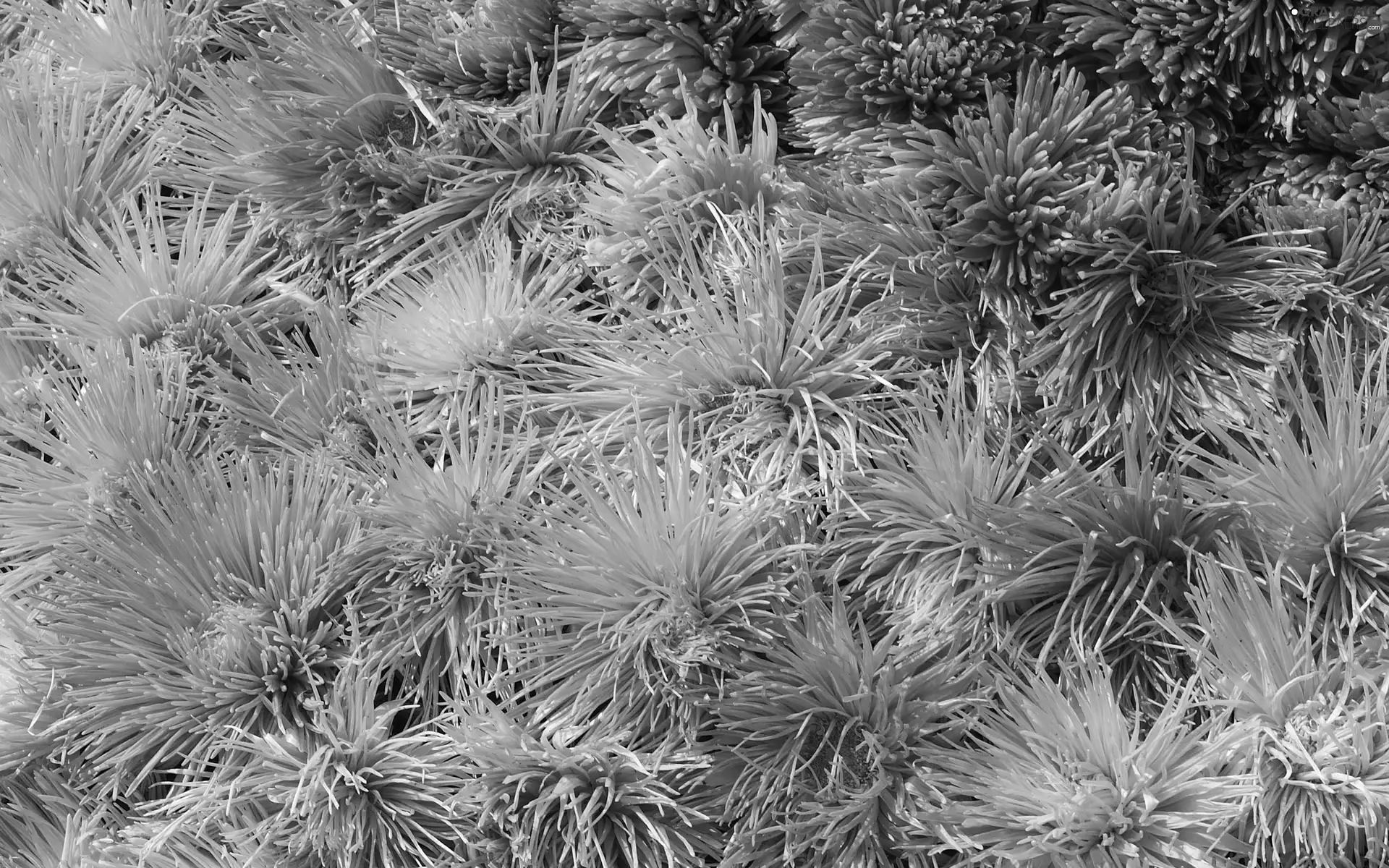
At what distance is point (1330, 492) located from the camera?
3.63ft

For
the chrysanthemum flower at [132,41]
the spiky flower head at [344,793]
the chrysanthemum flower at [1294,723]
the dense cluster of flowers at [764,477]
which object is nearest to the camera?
the chrysanthemum flower at [1294,723]

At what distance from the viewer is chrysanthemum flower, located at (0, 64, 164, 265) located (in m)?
1.71

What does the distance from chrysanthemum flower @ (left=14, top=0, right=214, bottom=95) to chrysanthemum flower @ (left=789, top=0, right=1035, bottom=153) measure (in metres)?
1.06

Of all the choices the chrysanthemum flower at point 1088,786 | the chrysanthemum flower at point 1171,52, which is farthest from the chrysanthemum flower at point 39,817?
the chrysanthemum flower at point 1171,52

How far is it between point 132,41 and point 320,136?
0.50m

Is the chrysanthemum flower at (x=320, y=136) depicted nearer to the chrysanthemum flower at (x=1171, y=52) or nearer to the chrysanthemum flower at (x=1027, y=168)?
the chrysanthemum flower at (x=1027, y=168)

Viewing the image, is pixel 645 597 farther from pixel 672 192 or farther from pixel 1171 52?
pixel 1171 52

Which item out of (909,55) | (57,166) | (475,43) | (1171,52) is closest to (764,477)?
(909,55)

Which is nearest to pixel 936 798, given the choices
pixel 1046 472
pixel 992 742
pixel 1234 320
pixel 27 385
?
pixel 992 742

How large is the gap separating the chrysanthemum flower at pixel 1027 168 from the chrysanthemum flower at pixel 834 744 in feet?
1.43

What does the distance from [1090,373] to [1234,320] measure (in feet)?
0.55

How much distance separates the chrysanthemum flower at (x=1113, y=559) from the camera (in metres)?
1.18

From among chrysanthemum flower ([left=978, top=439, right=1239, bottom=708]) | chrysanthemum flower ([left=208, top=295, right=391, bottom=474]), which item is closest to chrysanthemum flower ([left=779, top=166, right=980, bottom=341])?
chrysanthemum flower ([left=978, top=439, right=1239, bottom=708])

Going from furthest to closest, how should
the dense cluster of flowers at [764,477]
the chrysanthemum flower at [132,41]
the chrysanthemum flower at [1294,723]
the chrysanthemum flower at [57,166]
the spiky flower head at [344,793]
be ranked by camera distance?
the chrysanthemum flower at [132,41] → the chrysanthemum flower at [57,166] → the spiky flower head at [344,793] → the dense cluster of flowers at [764,477] → the chrysanthemum flower at [1294,723]
